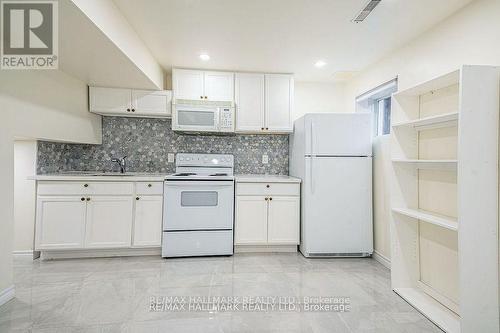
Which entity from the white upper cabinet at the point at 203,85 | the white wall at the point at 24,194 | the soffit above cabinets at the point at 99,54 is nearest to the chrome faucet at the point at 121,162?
the white wall at the point at 24,194

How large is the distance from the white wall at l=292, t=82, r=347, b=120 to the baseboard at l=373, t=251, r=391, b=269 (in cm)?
201

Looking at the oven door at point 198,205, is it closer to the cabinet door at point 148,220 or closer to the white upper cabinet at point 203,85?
the cabinet door at point 148,220

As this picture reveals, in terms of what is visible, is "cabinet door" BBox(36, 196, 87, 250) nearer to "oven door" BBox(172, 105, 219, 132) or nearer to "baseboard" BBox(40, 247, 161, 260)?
"baseboard" BBox(40, 247, 161, 260)

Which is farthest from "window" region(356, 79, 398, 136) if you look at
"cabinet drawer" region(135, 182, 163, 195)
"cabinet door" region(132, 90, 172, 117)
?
"cabinet drawer" region(135, 182, 163, 195)

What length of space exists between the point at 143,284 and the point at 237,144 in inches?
79.8

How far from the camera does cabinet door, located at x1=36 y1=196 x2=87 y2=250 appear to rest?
2.43 meters

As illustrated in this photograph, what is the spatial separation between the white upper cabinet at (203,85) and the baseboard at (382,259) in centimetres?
255

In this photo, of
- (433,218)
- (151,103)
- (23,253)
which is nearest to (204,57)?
(151,103)

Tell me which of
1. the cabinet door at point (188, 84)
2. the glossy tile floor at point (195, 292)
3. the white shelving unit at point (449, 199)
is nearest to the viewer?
the white shelving unit at point (449, 199)

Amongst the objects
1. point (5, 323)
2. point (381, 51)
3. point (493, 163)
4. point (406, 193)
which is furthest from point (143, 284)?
point (381, 51)

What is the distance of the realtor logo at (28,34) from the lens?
1.45 meters

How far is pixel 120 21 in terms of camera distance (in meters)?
1.91

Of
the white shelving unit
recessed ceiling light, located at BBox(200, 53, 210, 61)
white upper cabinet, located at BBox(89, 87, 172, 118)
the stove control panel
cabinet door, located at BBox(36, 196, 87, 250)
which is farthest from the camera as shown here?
the stove control panel

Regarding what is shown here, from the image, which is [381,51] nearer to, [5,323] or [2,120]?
[2,120]
